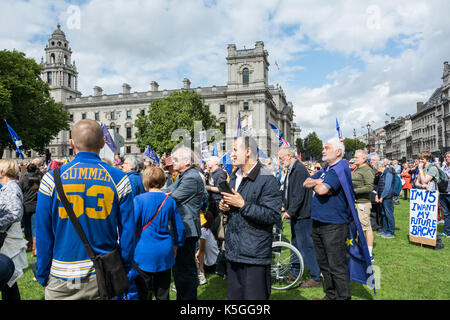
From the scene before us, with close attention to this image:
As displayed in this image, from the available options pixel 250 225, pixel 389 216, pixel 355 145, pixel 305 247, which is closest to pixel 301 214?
pixel 305 247

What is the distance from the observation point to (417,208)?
334 inches

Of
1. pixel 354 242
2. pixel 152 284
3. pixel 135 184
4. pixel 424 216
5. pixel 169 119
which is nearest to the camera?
pixel 152 284

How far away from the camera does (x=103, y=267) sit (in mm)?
2443

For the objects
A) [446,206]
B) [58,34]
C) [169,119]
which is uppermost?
[58,34]

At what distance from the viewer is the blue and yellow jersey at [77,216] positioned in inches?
95.7

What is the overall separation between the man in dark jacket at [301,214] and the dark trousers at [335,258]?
1.04m

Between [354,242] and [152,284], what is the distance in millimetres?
2811

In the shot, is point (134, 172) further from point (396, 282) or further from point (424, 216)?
point (424, 216)

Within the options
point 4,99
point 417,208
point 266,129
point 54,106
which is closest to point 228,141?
point 266,129

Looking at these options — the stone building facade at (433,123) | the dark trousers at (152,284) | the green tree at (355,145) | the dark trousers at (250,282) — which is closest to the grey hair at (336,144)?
the dark trousers at (250,282)
